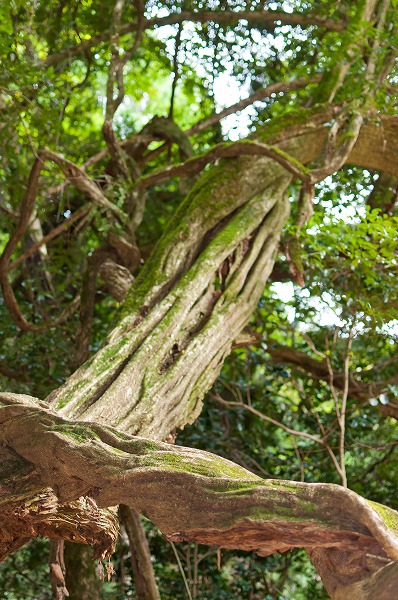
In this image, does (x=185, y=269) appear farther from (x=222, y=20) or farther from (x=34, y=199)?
(x=222, y=20)

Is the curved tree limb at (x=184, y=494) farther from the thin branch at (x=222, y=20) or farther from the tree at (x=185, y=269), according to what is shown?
the thin branch at (x=222, y=20)

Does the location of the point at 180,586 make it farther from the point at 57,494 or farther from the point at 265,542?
the point at 265,542

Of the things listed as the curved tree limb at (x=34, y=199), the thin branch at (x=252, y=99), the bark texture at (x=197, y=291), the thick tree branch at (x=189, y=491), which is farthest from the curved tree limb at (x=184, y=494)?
the thin branch at (x=252, y=99)

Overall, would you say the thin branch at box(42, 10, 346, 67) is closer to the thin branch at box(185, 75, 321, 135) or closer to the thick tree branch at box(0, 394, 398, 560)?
the thin branch at box(185, 75, 321, 135)

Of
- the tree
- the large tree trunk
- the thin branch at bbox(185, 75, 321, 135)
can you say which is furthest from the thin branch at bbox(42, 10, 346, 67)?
the large tree trunk

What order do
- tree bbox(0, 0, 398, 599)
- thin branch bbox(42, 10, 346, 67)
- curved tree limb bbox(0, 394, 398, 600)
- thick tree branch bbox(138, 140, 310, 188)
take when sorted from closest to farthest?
curved tree limb bbox(0, 394, 398, 600)
tree bbox(0, 0, 398, 599)
thick tree branch bbox(138, 140, 310, 188)
thin branch bbox(42, 10, 346, 67)

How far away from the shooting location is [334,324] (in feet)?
15.6

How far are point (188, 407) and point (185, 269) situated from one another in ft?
2.52

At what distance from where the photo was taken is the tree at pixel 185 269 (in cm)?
176

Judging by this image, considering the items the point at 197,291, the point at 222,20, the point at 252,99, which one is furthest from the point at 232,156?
the point at 222,20

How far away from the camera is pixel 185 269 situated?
136 inches

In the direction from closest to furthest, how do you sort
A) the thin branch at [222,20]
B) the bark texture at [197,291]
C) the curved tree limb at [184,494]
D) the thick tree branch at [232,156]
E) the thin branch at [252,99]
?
the curved tree limb at [184,494] → the bark texture at [197,291] → the thick tree branch at [232,156] → the thin branch at [222,20] → the thin branch at [252,99]

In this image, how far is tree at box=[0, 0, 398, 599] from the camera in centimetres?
176

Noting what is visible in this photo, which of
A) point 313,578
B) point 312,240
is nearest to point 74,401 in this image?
point 312,240
